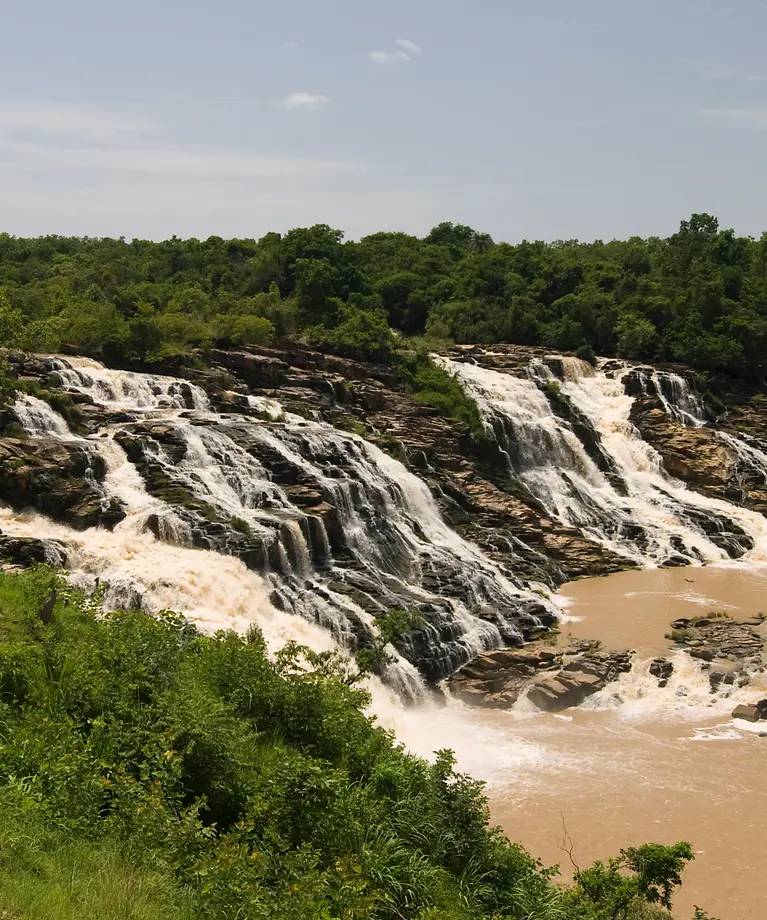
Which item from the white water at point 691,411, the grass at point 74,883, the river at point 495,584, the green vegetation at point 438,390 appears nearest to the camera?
the grass at point 74,883

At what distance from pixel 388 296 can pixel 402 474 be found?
24.3m

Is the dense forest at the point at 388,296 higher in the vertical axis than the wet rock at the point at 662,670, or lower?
higher

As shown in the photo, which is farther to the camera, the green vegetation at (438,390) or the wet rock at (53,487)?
the green vegetation at (438,390)

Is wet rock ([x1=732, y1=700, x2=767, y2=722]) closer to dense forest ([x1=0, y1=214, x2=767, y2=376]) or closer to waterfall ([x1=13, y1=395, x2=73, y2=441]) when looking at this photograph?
waterfall ([x1=13, y1=395, x2=73, y2=441])

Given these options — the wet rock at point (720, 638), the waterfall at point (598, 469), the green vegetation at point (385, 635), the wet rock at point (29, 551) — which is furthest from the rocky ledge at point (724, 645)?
the wet rock at point (29, 551)

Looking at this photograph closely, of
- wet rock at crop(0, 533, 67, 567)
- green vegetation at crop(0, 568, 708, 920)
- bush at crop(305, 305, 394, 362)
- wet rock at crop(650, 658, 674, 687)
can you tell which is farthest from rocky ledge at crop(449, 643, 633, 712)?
bush at crop(305, 305, 394, 362)

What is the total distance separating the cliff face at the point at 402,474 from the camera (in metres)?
21.6

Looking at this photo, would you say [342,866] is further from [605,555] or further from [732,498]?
[732,498]

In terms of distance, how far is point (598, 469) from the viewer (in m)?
34.5

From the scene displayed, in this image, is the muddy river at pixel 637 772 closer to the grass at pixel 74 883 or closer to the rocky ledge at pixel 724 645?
the rocky ledge at pixel 724 645

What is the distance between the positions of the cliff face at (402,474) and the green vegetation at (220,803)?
9.12 m

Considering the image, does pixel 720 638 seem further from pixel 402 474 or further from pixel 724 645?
pixel 402 474

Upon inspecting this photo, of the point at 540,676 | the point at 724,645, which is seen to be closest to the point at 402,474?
the point at 540,676

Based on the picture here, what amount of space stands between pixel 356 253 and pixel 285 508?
35.6 m
